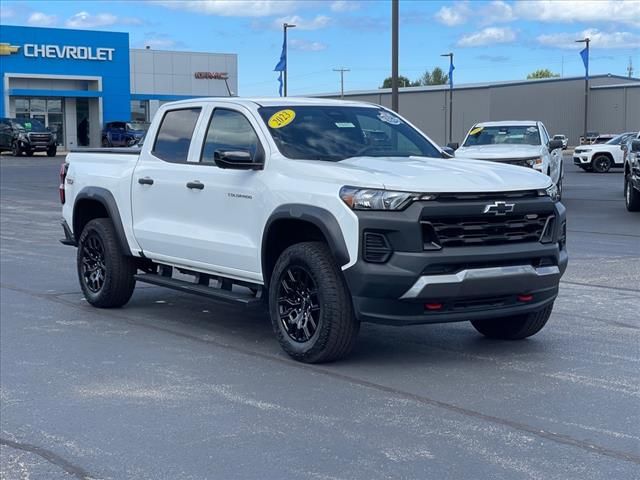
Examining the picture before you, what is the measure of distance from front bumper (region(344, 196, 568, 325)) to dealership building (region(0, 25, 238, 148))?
5422 centimetres

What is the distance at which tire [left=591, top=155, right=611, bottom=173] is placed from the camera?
3709 cm

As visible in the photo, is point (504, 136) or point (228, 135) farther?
point (504, 136)

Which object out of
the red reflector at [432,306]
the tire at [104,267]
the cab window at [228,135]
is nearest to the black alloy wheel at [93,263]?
the tire at [104,267]

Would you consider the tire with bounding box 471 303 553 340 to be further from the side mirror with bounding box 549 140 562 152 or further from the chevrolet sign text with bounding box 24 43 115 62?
the chevrolet sign text with bounding box 24 43 115 62

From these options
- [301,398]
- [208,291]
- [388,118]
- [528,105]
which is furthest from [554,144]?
[528,105]

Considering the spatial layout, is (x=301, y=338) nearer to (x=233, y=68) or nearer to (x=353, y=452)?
(x=353, y=452)

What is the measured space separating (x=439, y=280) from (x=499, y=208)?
66 cm

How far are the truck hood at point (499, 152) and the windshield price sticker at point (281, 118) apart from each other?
437 inches

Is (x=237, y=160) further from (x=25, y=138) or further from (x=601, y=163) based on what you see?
(x=25, y=138)

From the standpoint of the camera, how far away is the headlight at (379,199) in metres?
6.23

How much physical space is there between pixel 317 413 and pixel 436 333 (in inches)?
95.3

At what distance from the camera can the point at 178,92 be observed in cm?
7388

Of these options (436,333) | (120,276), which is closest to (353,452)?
(436,333)

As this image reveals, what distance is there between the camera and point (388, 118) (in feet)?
26.9
